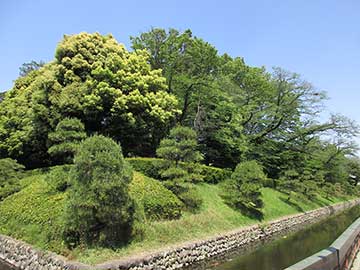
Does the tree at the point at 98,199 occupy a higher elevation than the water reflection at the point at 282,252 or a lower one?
higher

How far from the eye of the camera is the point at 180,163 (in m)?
14.0

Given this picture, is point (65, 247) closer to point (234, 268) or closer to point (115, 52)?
point (234, 268)

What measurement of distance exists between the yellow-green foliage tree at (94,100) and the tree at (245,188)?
5.15 m

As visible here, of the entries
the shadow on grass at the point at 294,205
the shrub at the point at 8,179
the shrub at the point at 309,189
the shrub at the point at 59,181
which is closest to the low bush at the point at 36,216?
the shrub at the point at 59,181

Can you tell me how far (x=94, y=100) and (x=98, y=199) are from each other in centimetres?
735

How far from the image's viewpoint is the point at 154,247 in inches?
376

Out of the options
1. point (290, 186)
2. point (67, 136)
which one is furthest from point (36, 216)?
point (290, 186)

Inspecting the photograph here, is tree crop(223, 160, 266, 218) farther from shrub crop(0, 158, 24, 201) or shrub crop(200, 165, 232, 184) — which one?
shrub crop(0, 158, 24, 201)

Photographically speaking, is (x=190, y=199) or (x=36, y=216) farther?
(x=190, y=199)

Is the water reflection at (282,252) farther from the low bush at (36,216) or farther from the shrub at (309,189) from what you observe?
the shrub at (309,189)

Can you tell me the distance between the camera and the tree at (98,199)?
28.3 feet

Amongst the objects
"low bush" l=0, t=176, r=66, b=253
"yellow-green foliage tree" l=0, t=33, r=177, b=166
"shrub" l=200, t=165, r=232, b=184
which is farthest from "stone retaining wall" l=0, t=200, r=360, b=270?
"yellow-green foliage tree" l=0, t=33, r=177, b=166

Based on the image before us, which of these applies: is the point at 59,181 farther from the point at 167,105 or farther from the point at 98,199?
the point at 167,105

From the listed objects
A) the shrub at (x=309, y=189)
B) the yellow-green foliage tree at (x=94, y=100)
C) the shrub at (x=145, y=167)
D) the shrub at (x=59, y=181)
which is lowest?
the shrub at (x=309, y=189)
